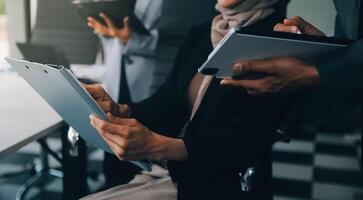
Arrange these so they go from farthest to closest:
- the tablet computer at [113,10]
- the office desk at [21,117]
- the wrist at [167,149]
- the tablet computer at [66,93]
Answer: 1. the tablet computer at [113,10]
2. the office desk at [21,117]
3. the wrist at [167,149]
4. the tablet computer at [66,93]

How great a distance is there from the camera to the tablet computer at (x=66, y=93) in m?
0.80

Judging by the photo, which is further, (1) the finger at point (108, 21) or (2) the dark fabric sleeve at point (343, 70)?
(1) the finger at point (108, 21)

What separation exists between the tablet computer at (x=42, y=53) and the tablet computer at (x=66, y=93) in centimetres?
56

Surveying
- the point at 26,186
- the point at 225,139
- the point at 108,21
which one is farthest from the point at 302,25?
the point at 26,186

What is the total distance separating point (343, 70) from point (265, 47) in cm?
14

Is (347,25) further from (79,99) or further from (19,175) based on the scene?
(19,175)

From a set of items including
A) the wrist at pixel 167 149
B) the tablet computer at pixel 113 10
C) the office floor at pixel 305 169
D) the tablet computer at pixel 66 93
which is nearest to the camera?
the tablet computer at pixel 66 93

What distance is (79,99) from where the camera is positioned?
84 centimetres

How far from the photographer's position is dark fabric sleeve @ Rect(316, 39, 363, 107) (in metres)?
0.75

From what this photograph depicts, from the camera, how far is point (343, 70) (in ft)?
2.50

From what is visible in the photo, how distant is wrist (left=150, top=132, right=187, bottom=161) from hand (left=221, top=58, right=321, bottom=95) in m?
0.23

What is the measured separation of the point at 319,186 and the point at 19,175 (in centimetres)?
149

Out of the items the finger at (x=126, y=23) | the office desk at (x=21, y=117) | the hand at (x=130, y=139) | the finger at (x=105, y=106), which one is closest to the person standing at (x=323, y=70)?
the hand at (x=130, y=139)

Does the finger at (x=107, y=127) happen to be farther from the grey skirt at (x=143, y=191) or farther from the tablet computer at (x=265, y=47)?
the grey skirt at (x=143, y=191)
